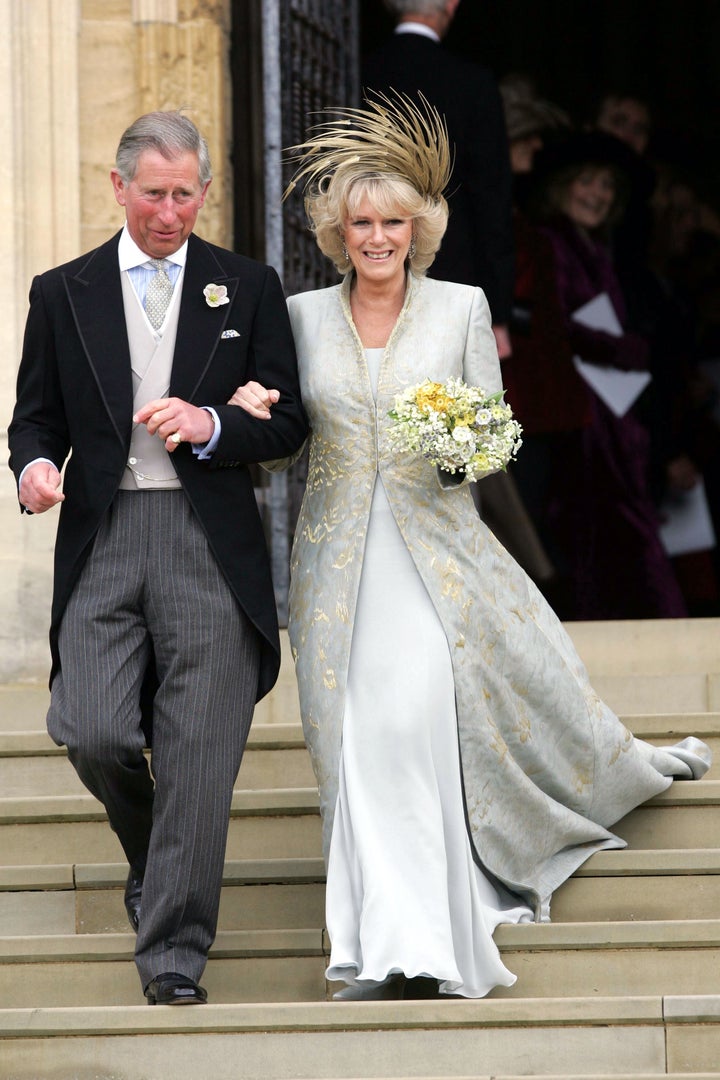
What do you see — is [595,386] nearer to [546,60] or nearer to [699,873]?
[546,60]

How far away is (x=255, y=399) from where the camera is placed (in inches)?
181

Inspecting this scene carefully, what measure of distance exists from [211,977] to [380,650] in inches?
34.2

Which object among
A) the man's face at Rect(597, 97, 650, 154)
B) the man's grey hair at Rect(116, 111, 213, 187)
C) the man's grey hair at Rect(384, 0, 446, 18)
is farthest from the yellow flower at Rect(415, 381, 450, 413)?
the man's face at Rect(597, 97, 650, 154)

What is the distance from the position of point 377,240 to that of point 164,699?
3.93ft

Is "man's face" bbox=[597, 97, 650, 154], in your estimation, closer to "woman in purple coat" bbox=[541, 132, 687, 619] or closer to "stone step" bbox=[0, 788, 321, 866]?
"woman in purple coat" bbox=[541, 132, 687, 619]

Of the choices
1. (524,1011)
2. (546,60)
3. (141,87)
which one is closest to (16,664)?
(141,87)

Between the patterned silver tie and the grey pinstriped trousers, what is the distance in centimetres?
40

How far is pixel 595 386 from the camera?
9.60 m

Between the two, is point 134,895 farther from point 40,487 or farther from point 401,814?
point 40,487

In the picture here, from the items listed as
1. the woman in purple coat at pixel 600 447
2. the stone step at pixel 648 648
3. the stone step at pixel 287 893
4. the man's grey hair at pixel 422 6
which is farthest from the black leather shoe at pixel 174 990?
the woman in purple coat at pixel 600 447

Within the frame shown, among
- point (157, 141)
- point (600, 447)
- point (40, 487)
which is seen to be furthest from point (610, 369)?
point (40, 487)

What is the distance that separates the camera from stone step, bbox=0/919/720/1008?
15.4 ft

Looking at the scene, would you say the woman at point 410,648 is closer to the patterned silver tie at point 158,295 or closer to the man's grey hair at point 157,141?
the patterned silver tie at point 158,295

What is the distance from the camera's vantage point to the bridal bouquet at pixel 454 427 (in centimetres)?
462
